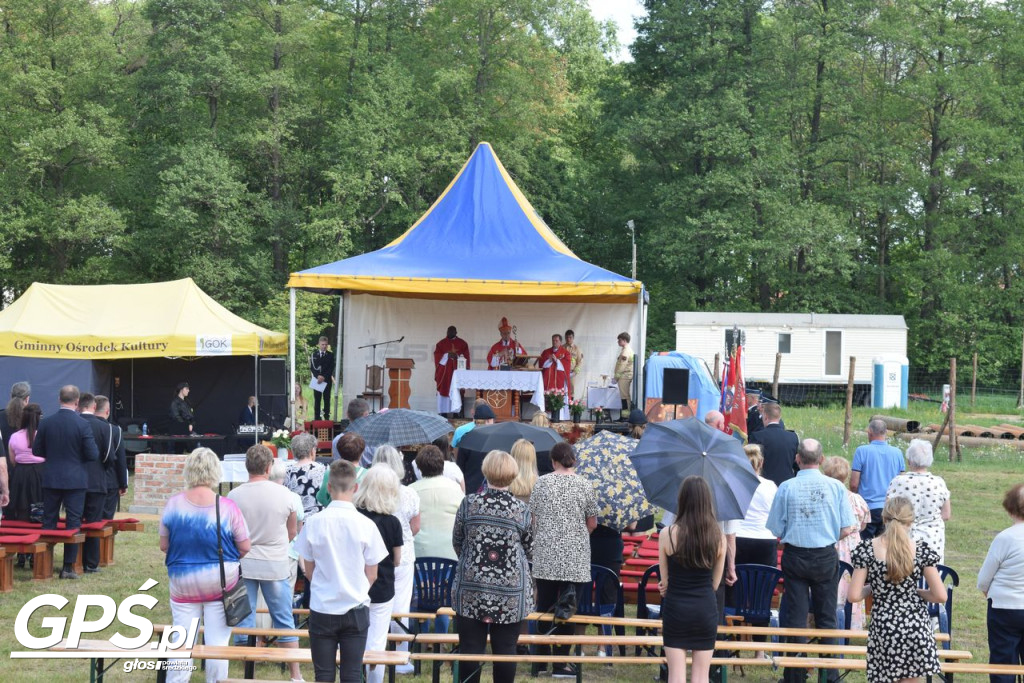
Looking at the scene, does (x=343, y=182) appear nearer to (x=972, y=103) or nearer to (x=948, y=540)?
(x=972, y=103)

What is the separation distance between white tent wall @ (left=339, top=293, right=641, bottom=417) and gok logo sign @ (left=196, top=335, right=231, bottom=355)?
75.9 inches

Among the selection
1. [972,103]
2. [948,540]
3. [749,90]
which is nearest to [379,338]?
[948,540]

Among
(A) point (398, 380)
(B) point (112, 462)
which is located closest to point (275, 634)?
(B) point (112, 462)

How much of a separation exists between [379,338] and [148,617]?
1015cm

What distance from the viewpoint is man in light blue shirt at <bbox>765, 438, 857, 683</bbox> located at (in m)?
6.44

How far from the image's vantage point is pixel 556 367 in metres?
16.0

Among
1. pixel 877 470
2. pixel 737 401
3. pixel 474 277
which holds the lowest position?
pixel 877 470

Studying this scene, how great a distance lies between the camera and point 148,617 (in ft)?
25.6

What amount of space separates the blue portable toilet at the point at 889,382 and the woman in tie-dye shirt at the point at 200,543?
84.1 feet

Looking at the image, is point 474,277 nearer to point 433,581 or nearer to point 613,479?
point 613,479

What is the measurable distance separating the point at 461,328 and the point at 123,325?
515 centimetres

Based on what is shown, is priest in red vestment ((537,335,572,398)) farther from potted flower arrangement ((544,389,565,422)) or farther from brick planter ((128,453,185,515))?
brick planter ((128,453,185,515))

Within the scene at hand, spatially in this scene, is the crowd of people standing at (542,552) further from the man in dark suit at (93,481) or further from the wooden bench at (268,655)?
the man in dark suit at (93,481)

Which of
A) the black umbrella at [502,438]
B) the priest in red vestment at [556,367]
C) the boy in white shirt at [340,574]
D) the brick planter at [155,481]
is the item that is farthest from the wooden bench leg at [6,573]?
the priest in red vestment at [556,367]
